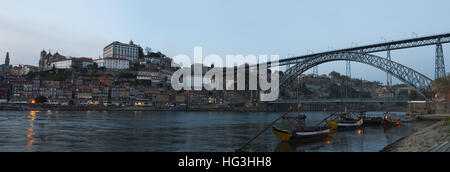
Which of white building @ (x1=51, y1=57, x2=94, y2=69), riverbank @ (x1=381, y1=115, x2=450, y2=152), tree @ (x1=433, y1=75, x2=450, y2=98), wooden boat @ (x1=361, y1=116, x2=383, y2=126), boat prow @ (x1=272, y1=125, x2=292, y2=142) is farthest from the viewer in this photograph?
white building @ (x1=51, y1=57, x2=94, y2=69)

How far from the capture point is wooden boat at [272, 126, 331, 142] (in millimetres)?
21188

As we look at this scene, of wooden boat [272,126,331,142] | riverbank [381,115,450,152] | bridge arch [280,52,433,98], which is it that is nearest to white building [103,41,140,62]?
bridge arch [280,52,433,98]

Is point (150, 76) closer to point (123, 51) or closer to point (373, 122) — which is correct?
point (123, 51)

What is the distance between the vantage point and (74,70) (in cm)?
11300

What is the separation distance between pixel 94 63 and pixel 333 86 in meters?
114

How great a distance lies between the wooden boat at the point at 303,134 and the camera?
21.2m

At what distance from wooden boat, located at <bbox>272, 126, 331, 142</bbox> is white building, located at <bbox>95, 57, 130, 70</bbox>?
366 ft

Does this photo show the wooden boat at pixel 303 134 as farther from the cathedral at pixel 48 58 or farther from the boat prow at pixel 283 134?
the cathedral at pixel 48 58

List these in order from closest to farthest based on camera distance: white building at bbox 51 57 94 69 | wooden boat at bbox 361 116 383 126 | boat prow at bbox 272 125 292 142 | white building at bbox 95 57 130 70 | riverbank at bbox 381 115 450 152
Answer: riverbank at bbox 381 115 450 152
boat prow at bbox 272 125 292 142
wooden boat at bbox 361 116 383 126
white building at bbox 51 57 94 69
white building at bbox 95 57 130 70

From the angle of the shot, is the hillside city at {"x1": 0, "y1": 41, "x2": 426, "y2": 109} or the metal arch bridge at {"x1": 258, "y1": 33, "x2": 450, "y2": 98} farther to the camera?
the hillside city at {"x1": 0, "y1": 41, "x2": 426, "y2": 109}

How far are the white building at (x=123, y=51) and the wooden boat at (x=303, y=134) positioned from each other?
121379mm

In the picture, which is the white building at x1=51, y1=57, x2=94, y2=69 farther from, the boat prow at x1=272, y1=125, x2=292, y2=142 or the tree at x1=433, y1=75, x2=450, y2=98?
the boat prow at x1=272, y1=125, x2=292, y2=142
